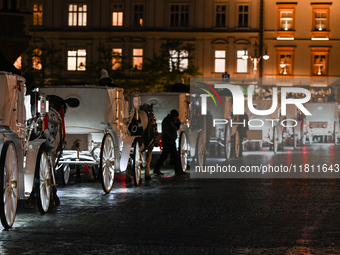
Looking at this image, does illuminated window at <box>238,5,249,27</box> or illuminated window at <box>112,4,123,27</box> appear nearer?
illuminated window at <box>238,5,249,27</box>

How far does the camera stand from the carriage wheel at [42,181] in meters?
9.20

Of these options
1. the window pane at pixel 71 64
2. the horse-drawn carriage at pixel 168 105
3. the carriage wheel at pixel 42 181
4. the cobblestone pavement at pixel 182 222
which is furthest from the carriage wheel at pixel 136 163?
the window pane at pixel 71 64

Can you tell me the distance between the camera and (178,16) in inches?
2149

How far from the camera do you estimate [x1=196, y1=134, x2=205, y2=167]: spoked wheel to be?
18355 millimetres

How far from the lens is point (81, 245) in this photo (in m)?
7.23

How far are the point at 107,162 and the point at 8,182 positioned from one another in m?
4.55

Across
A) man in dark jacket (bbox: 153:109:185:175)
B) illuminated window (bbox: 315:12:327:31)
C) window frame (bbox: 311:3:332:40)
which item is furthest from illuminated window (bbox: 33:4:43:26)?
man in dark jacket (bbox: 153:109:185:175)

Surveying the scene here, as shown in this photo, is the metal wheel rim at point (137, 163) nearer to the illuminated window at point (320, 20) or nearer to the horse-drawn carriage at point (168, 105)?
the horse-drawn carriage at point (168, 105)

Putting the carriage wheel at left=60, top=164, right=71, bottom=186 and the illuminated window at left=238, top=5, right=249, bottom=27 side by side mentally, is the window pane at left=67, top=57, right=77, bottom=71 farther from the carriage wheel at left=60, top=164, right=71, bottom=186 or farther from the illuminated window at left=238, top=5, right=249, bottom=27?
the carriage wheel at left=60, top=164, right=71, bottom=186

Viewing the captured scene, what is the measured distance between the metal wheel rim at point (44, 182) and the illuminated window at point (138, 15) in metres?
45.8

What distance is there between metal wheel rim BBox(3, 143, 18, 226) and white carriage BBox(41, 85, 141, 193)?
4.13 metres

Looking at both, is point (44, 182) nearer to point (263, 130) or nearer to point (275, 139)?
point (263, 130)

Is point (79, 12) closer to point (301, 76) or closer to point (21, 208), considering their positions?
point (301, 76)

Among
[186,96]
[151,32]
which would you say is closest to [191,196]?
[186,96]
